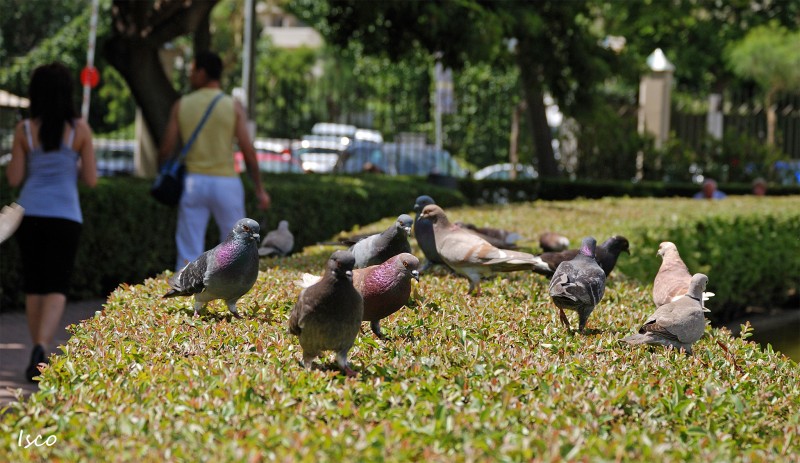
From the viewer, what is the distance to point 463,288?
6703 mm

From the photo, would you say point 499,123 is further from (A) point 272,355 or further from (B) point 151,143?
(A) point 272,355

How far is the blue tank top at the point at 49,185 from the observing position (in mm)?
7531

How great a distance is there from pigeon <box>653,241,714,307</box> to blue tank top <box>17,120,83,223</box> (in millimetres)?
4036

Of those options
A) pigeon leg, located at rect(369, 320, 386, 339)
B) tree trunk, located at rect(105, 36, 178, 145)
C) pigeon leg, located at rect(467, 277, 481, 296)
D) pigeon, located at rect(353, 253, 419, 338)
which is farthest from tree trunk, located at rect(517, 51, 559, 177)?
pigeon, located at rect(353, 253, 419, 338)

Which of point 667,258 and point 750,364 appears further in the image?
point 667,258

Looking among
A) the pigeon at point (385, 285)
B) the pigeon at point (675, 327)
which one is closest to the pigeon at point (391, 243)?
the pigeon at point (385, 285)

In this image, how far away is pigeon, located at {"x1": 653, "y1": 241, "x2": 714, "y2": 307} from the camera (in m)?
5.67

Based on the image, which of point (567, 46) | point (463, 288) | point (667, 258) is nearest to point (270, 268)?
point (463, 288)

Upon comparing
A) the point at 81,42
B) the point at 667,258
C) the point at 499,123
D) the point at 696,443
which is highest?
the point at 81,42

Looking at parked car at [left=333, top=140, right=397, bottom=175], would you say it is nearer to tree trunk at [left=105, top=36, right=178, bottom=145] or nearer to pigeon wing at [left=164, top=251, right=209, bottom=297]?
tree trunk at [left=105, top=36, right=178, bottom=145]

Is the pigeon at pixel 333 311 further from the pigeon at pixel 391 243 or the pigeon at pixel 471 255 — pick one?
the pigeon at pixel 471 255

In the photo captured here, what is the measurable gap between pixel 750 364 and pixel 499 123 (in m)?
20.9

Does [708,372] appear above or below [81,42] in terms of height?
below

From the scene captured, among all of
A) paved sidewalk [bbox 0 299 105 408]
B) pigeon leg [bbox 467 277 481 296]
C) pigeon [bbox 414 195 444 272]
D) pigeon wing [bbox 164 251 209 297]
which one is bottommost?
paved sidewalk [bbox 0 299 105 408]
